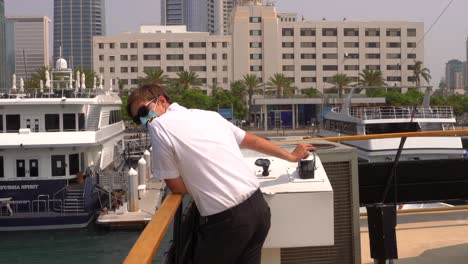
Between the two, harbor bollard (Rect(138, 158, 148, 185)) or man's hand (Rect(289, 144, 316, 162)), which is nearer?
man's hand (Rect(289, 144, 316, 162))

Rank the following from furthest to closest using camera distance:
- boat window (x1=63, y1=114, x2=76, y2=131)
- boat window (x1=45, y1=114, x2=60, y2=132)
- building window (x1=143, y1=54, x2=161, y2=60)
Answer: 1. building window (x1=143, y1=54, x2=161, y2=60)
2. boat window (x1=63, y1=114, x2=76, y2=131)
3. boat window (x1=45, y1=114, x2=60, y2=132)

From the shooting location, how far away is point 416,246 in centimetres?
515

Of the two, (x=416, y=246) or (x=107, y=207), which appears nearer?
(x=416, y=246)

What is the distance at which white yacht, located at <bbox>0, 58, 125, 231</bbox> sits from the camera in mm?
20688

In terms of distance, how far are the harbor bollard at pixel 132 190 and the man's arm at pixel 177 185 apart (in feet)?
61.2

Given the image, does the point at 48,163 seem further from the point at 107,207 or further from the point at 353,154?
the point at 353,154

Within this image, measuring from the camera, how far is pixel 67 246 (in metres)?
19.3

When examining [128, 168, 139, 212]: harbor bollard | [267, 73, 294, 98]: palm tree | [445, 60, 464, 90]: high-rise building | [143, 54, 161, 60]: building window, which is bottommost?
[128, 168, 139, 212]: harbor bollard

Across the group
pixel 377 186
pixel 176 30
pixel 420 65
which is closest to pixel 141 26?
pixel 176 30

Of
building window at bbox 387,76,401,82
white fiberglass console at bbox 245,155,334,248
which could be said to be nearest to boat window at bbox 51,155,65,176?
white fiberglass console at bbox 245,155,334,248

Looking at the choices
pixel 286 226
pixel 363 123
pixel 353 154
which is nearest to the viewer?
pixel 286 226

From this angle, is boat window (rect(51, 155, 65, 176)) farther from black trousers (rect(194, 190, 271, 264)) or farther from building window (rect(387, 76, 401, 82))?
building window (rect(387, 76, 401, 82))

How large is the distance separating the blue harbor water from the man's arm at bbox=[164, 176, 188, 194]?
15.0 metres

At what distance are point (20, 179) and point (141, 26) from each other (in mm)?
69086
